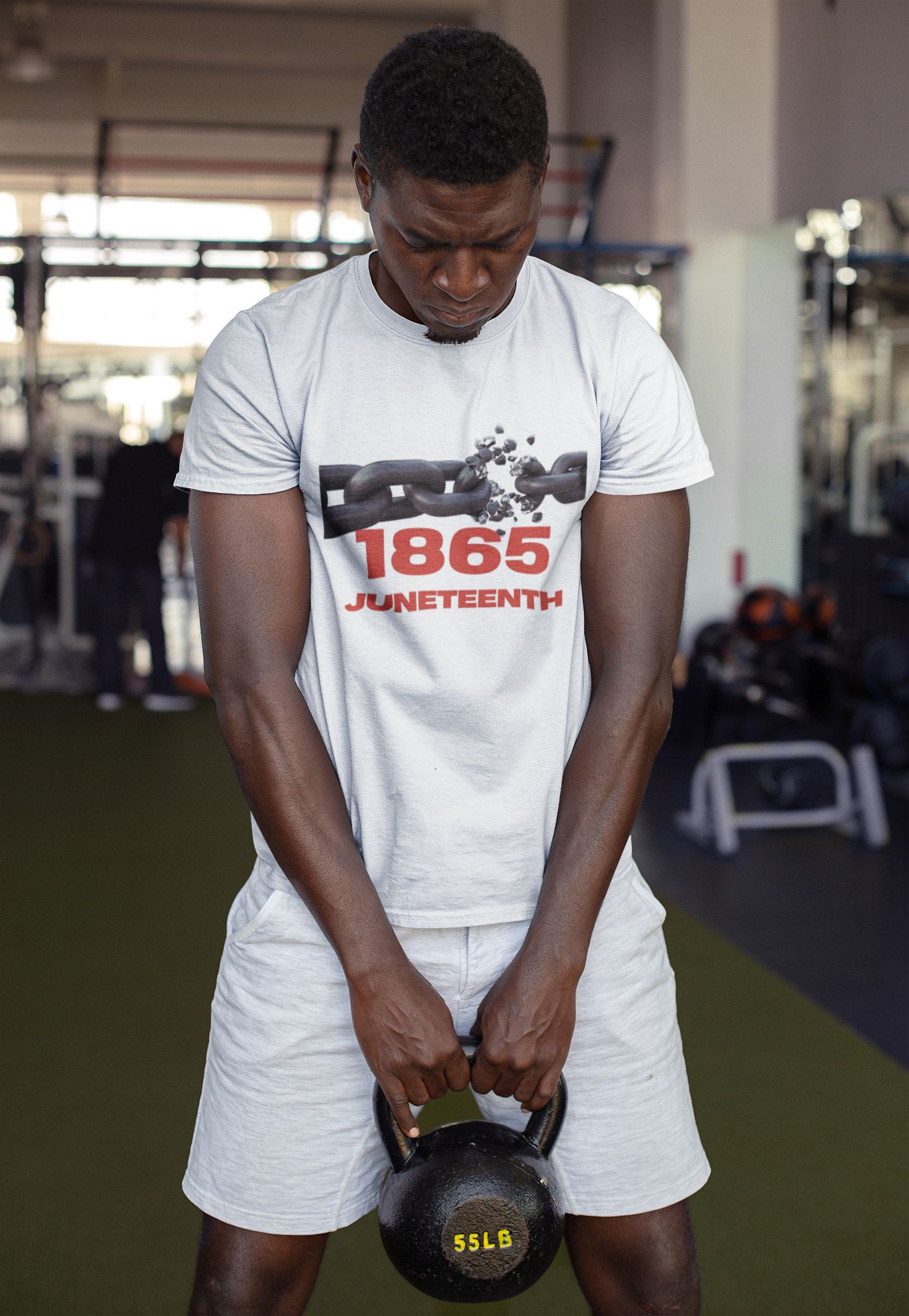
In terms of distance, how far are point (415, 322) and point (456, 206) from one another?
134 mm

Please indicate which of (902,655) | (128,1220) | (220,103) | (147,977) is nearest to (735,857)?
(902,655)

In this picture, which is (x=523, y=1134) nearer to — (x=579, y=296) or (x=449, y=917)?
(x=449, y=917)

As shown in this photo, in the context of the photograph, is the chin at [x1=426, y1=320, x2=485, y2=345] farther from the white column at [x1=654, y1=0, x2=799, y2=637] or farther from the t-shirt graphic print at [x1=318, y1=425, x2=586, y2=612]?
the white column at [x1=654, y1=0, x2=799, y2=637]

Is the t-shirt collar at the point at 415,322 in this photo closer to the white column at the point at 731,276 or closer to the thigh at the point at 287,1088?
the thigh at the point at 287,1088

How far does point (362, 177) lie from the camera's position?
971mm

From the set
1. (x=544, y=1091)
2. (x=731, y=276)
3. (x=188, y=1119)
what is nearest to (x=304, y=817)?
(x=544, y=1091)

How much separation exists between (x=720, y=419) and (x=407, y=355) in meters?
5.00

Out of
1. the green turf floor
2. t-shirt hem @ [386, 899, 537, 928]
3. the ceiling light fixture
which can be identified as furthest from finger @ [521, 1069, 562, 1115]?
the ceiling light fixture

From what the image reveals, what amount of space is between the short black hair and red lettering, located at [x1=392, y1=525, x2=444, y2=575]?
260 millimetres

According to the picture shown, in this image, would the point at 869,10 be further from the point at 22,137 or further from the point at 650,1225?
the point at 22,137

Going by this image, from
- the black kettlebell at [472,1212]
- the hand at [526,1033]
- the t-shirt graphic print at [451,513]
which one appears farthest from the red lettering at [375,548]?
the black kettlebell at [472,1212]

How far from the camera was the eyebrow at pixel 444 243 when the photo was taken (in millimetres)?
911

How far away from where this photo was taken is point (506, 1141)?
39.6 inches

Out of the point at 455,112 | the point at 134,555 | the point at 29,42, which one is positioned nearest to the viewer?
the point at 455,112
